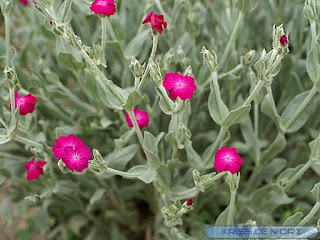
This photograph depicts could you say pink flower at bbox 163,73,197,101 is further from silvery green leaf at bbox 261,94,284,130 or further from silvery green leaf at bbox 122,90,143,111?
silvery green leaf at bbox 261,94,284,130

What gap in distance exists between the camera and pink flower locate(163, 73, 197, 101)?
0.92 meters

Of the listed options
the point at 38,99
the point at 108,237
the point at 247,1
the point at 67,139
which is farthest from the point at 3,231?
the point at 247,1

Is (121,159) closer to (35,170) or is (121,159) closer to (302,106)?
(35,170)

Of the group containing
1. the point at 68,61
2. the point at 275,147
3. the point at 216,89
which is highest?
the point at 216,89

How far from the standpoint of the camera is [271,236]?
1.08 meters

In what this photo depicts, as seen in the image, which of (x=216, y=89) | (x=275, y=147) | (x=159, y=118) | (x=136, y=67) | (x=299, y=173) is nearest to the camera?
(x=136, y=67)

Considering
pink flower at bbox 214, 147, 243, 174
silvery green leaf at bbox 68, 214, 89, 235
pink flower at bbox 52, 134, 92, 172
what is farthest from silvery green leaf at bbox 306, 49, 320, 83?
silvery green leaf at bbox 68, 214, 89, 235

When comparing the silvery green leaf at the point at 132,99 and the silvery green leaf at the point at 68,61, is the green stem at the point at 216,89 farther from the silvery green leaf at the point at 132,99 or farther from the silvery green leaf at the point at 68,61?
the silvery green leaf at the point at 68,61

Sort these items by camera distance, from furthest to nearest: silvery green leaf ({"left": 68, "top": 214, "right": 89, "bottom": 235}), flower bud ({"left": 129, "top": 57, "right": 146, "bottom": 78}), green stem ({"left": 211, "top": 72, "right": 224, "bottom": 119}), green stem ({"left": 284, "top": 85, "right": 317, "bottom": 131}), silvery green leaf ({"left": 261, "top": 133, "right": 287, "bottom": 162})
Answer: silvery green leaf ({"left": 68, "top": 214, "right": 89, "bottom": 235}) → silvery green leaf ({"left": 261, "top": 133, "right": 287, "bottom": 162}) → green stem ({"left": 284, "top": 85, "right": 317, "bottom": 131}) → green stem ({"left": 211, "top": 72, "right": 224, "bottom": 119}) → flower bud ({"left": 129, "top": 57, "right": 146, "bottom": 78})

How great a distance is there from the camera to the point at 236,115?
1.04 meters

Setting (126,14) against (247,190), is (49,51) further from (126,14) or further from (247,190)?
(247,190)

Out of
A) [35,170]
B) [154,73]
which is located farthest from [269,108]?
[35,170]

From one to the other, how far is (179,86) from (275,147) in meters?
0.49

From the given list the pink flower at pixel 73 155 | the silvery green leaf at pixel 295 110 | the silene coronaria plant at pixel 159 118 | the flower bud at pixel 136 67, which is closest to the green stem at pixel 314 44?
the silene coronaria plant at pixel 159 118
